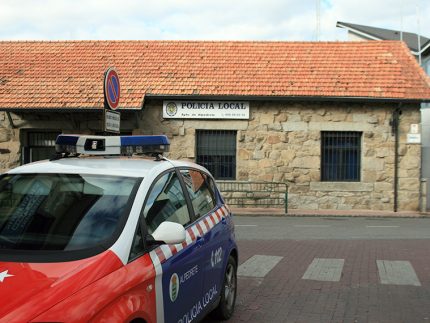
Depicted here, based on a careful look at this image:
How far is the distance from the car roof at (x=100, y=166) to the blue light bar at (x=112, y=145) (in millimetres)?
128

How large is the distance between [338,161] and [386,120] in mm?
2149

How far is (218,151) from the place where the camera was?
18.2 meters

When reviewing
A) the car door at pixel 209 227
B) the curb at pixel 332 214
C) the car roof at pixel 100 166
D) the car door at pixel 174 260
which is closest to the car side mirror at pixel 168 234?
the car door at pixel 174 260

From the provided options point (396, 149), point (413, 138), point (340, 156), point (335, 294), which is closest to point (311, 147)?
point (340, 156)

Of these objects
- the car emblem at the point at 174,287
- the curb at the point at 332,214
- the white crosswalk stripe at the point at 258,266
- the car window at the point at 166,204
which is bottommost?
the curb at the point at 332,214

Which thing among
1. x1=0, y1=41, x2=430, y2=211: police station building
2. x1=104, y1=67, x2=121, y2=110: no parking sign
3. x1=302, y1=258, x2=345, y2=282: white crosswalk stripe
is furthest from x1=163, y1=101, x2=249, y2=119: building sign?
x1=302, y1=258, x2=345, y2=282: white crosswalk stripe

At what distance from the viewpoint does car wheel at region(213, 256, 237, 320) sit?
15.7 ft

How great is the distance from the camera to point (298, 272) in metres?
7.30

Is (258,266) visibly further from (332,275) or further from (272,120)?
(272,120)

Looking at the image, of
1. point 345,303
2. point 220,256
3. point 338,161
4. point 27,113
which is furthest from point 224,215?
point 27,113

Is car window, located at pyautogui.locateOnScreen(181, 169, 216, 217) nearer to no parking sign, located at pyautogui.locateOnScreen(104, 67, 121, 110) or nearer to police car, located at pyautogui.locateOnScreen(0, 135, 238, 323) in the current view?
police car, located at pyautogui.locateOnScreen(0, 135, 238, 323)

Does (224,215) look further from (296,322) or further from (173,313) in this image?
(173,313)

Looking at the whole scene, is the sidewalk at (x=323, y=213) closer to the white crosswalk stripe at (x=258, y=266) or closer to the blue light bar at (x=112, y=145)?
the white crosswalk stripe at (x=258, y=266)

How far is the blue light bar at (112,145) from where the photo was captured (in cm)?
420
